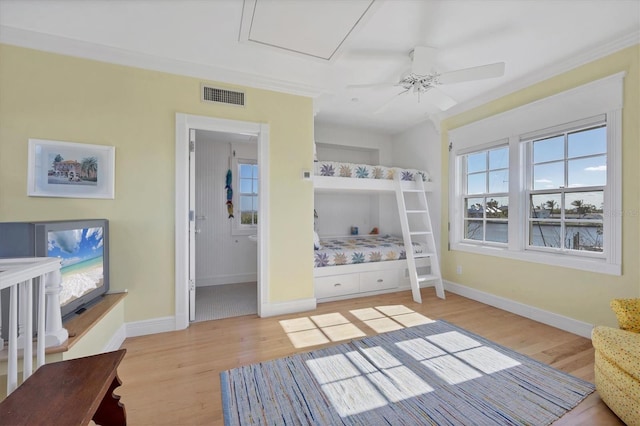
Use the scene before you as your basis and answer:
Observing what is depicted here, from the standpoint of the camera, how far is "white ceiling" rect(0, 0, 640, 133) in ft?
5.87

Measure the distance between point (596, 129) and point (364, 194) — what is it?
10.0 feet

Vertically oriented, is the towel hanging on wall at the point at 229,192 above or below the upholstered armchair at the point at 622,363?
above

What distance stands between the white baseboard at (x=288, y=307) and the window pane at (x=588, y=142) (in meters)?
3.04

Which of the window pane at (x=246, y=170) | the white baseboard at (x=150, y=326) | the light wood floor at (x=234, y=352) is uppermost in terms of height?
the window pane at (x=246, y=170)

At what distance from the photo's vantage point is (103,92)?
2260 millimetres

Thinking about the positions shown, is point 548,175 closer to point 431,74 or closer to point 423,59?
point 431,74

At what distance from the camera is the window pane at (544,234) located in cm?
267

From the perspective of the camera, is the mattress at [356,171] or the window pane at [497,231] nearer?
the window pane at [497,231]

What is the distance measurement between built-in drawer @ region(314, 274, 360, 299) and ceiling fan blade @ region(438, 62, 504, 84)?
240cm

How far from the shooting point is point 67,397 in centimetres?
92

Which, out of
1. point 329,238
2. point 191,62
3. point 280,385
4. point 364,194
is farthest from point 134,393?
point 364,194

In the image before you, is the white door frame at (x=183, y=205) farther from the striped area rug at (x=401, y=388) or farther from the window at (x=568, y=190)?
the window at (x=568, y=190)

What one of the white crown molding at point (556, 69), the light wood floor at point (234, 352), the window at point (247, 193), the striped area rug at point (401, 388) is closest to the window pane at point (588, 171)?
the white crown molding at point (556, 69)

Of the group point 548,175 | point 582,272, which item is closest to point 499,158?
point 548,175
